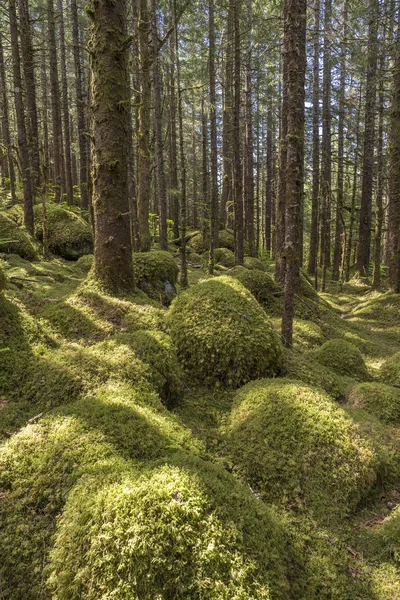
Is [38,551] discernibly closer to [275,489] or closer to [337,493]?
[275,489]

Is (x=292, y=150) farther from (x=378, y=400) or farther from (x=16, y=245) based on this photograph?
(x=16, y=245)

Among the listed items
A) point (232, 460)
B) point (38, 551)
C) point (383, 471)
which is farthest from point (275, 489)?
point (38, 551)

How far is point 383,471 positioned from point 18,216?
15.9 meters

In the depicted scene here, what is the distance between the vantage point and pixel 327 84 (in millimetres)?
20328

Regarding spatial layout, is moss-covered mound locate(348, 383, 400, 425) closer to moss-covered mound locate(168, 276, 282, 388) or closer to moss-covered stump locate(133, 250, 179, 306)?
moss-covered mound locate(168, 276, 282, 388)

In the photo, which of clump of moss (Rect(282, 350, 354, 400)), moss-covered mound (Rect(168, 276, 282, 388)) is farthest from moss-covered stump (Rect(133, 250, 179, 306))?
clump of moss (Rect(282, 350, 354, 400))

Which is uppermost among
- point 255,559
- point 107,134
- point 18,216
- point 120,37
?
point 120,37

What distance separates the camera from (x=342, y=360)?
6.65 meters

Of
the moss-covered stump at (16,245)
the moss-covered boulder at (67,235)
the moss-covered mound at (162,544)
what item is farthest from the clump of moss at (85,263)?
the moss-covered mound at (162,544)

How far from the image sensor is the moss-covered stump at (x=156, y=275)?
26.7 ft

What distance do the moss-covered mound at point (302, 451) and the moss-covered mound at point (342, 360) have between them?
7.50ft

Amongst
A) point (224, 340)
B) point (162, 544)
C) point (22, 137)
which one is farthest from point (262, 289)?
point (22, 137)

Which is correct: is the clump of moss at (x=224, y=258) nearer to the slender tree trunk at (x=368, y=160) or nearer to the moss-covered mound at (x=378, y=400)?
the slender tree trunk at (x=368, y=160)

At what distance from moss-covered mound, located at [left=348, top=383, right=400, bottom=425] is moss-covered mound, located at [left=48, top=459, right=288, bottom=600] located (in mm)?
3166
